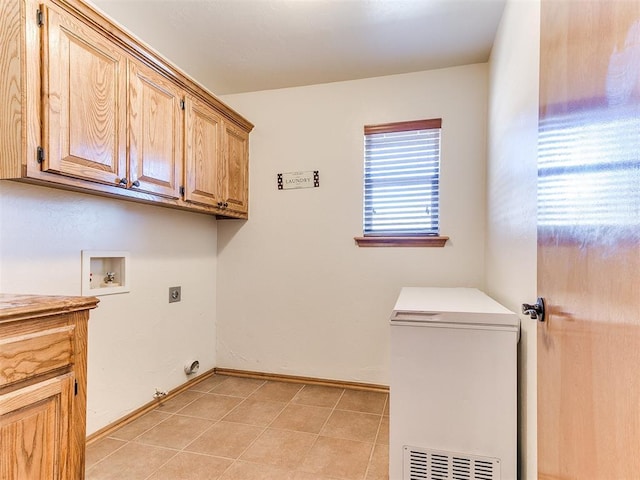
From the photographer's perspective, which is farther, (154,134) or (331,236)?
(331,236)

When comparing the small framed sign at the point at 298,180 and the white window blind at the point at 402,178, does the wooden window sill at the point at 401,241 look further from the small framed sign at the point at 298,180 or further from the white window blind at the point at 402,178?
the small framed sign at the point at 298,180

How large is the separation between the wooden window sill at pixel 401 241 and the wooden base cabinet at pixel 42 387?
1934 millimetres

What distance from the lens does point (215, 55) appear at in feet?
8.27

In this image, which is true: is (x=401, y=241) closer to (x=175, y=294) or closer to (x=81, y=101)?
(x=175, y=294)

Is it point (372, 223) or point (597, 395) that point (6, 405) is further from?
point (372, 223)

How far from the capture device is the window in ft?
9.04

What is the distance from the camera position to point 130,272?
2277mm

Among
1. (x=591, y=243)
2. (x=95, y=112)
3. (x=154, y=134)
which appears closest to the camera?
(x=591, y=243)

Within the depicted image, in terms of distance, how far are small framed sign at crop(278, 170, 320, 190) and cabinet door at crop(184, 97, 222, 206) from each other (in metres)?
0.59

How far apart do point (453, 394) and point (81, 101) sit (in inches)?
Answer: 80.1

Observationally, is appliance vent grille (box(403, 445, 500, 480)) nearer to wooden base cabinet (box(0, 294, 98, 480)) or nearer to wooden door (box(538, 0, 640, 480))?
wooden door (box(538, 0, 640, 480))

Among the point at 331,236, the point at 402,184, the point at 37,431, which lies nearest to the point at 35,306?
the point at 37,431

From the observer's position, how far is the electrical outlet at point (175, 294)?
8.70 feet

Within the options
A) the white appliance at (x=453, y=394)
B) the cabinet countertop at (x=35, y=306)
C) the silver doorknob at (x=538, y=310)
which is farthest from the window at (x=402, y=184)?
the cabinet countertop at (x=35, y=306)
